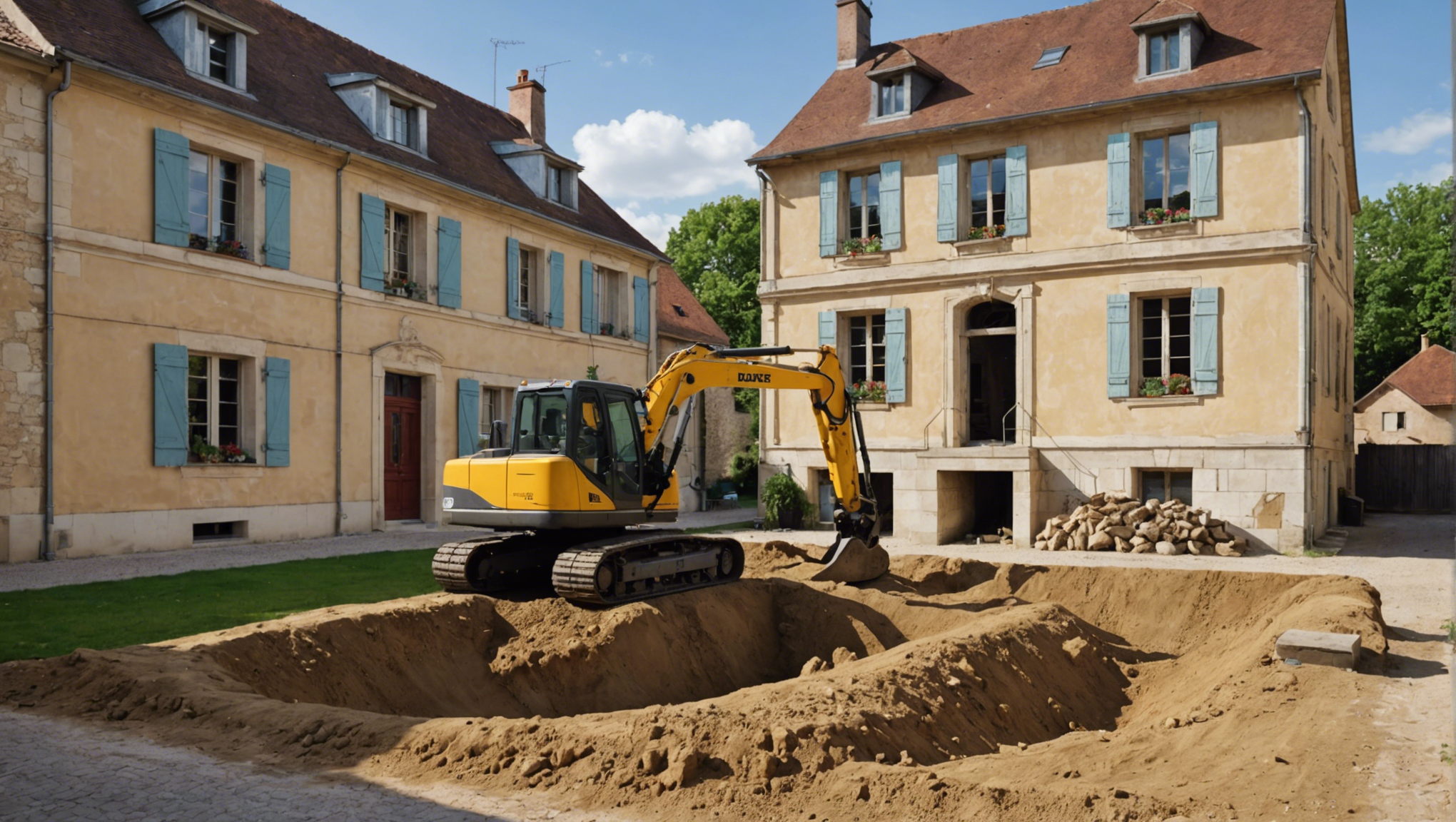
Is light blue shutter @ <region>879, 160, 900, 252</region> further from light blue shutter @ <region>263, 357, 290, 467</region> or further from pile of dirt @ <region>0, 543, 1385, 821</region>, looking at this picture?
light blue shutter @ <region>263, 357, 290, 467</region>

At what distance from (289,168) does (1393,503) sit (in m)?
24.9

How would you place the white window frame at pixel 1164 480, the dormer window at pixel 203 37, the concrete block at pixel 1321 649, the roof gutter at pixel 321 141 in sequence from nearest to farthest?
the concrete block at pixel 1321 649 < the roof gutter at pixel 321 141 < the dormer window at pixel 203 37 < the white window frame at pixel 1164 480

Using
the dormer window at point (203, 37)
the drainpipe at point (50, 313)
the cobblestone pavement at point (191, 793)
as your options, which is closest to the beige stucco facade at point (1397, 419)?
the dormer window at point (203, 37)

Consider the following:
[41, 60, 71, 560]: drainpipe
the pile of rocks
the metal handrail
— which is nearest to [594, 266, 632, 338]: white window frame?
the metal handrail

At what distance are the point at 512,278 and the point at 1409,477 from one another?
21.1m

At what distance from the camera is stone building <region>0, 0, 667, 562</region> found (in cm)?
1380

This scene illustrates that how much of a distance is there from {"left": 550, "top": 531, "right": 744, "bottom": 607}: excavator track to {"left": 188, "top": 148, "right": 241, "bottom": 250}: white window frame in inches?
375

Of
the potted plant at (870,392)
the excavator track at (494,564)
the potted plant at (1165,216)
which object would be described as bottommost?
the excavator track at (494,564)

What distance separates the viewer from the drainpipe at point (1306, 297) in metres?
15.9

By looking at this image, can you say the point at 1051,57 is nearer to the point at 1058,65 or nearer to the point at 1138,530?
the point at 1058,65

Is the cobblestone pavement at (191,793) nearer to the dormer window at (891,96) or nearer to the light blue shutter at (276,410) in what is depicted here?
the light blue shutter at (276,410)

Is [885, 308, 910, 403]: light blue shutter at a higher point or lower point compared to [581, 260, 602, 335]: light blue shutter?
lower

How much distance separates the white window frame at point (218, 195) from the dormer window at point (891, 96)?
10965 mm

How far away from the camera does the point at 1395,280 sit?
3925 cm
